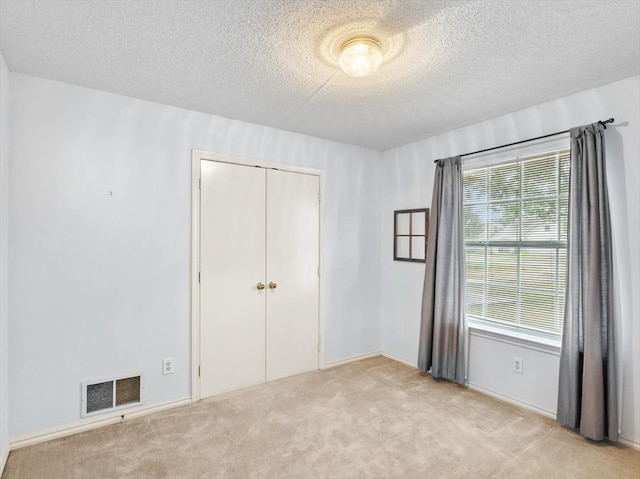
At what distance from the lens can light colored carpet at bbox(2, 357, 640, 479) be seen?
6.65 feet

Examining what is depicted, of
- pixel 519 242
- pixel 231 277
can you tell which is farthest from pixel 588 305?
pixel 231 277

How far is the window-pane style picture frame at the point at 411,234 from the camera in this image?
12.1 ft

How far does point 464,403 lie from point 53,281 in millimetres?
3249

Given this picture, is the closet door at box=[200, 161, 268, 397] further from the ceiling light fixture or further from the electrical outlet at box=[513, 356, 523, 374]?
the electrical outlet at box=[513, 356, 523, 374]

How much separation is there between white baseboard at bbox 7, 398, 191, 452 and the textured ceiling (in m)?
2.38

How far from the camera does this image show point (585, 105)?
250 centimetres

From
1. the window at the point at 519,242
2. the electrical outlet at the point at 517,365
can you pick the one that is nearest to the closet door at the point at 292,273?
the window at the point at 519,242

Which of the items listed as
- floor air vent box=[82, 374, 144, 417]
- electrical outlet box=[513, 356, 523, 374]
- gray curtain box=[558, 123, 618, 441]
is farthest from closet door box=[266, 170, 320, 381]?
gray curtain box=[558, 123, 618, 441]

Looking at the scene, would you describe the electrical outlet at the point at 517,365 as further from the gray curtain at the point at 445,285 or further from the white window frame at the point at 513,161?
the gray curtain at the point at 445,285

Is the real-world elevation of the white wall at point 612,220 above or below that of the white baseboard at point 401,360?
above

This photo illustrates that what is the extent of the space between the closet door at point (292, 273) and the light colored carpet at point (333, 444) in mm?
559

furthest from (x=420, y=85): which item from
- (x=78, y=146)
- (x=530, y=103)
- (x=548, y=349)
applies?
(x=78, y=146)

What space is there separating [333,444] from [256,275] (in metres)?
1.58

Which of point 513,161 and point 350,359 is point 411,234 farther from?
point 350,359
